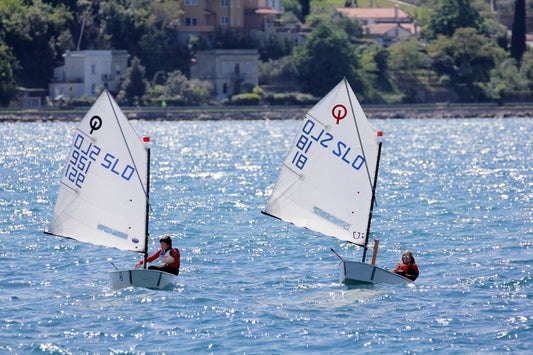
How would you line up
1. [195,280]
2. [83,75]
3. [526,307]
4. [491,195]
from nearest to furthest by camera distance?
1. [526,307]
2. [195,280]
3. [491,195]
4. [83,75]

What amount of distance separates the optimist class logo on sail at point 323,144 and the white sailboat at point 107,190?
4.87 m

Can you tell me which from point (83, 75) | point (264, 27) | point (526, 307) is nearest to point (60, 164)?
point (526, 307)

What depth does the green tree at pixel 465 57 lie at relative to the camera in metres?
170

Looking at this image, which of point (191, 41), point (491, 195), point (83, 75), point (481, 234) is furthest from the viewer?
point (191, 41)

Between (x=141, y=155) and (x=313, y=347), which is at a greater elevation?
(x=141, y=155)

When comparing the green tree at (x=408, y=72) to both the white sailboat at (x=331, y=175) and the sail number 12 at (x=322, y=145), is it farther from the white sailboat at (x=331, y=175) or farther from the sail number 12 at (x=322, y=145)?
the sail number 12 at (x=322, y=145)

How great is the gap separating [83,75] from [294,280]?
128 metres

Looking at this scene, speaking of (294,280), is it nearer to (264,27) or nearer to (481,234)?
(481,234)

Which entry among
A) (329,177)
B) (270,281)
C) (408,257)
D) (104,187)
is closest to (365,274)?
(408,257)

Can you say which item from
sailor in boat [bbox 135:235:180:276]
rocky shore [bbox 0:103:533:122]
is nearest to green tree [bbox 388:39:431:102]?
rocky shore [bbox 0:103:533:122]

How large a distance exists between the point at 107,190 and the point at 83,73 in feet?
422

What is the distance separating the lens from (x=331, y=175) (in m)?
31.6

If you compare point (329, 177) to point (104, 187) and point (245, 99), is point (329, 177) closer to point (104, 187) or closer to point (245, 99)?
point (104, 187)

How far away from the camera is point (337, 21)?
622 ft
